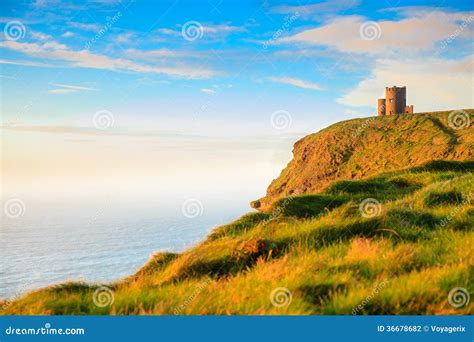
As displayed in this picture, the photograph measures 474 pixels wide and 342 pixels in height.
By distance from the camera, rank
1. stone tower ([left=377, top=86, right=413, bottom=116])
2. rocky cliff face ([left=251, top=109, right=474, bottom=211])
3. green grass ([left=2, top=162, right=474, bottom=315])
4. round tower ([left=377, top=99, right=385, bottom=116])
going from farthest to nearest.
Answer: round tower ([left=377, top=99, right=385, bottom=116]), stone tower ([left=377, top=86, right=413, bottom=116]), rocky cliff face ([left=251, top=109, right=474, bottom=211]), green grass ([left=2, top=162, right=474, bottom=315])

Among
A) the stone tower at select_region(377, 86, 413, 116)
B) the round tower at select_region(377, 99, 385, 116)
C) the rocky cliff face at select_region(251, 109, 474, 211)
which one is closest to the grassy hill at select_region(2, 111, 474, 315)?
the rocky cliff face at select_region(251, 109, 474, 211)

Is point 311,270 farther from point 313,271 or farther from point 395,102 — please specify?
point 395,102

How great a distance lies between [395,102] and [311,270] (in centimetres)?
16868

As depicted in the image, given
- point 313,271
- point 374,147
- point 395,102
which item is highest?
point 395,102

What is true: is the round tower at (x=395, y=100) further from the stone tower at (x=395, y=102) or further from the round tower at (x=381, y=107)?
the round tower at (x=381, y=107)

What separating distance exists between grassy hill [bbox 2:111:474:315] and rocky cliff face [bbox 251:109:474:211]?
112898mm

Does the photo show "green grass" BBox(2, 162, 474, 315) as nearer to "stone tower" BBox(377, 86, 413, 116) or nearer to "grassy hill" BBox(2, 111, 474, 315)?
"grassy hill" BBox(2, 111, 474, 315)

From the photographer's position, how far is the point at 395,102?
165m

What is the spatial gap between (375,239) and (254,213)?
12.0 feet

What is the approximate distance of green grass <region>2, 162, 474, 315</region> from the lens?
576 cm

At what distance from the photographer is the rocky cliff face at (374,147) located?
130m

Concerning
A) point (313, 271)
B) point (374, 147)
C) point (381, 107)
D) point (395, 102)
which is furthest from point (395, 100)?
point (313, 271)

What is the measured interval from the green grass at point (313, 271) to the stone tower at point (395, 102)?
160m

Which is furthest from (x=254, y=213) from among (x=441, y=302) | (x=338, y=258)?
(x=441, y=302)
